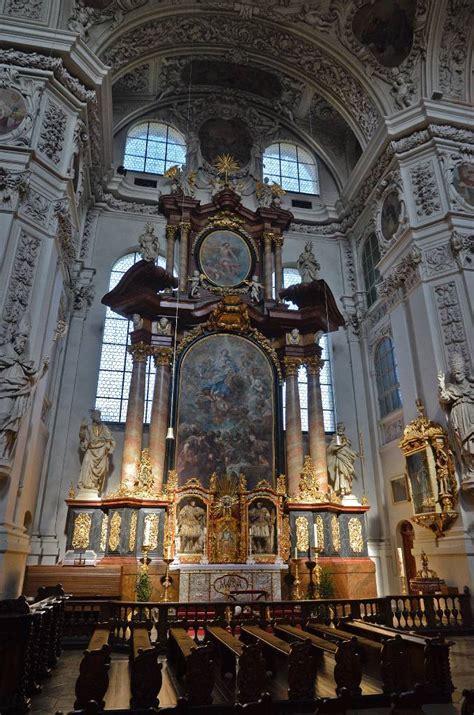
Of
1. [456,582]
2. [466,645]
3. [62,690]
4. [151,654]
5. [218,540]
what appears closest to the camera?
[151,654]

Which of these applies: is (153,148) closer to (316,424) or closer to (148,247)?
(148,247)

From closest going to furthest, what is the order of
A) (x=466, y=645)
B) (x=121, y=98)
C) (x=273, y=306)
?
1. (x=466, y=645)
2. (x=273, y=306)
3. (x=121, y=98)

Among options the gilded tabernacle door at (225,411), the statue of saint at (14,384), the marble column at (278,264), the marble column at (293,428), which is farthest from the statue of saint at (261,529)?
the marble column at (278,264)

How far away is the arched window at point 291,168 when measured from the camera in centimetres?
1891

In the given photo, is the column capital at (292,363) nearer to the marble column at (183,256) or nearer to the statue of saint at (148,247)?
the marble column at (183,256)

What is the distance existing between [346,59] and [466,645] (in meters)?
15.3

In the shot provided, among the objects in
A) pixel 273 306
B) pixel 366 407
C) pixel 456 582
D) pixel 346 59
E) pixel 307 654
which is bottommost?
pixel 307 654

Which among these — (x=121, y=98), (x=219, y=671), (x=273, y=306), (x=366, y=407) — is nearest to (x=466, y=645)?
(x=219, y=671)

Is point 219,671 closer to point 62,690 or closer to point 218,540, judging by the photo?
point 62,690

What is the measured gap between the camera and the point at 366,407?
51.0 feet

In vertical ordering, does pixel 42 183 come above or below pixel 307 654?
above

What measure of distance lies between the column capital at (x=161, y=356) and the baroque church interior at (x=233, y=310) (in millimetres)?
58

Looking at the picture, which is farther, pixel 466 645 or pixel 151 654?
pixel 466 645

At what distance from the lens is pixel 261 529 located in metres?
12.5
